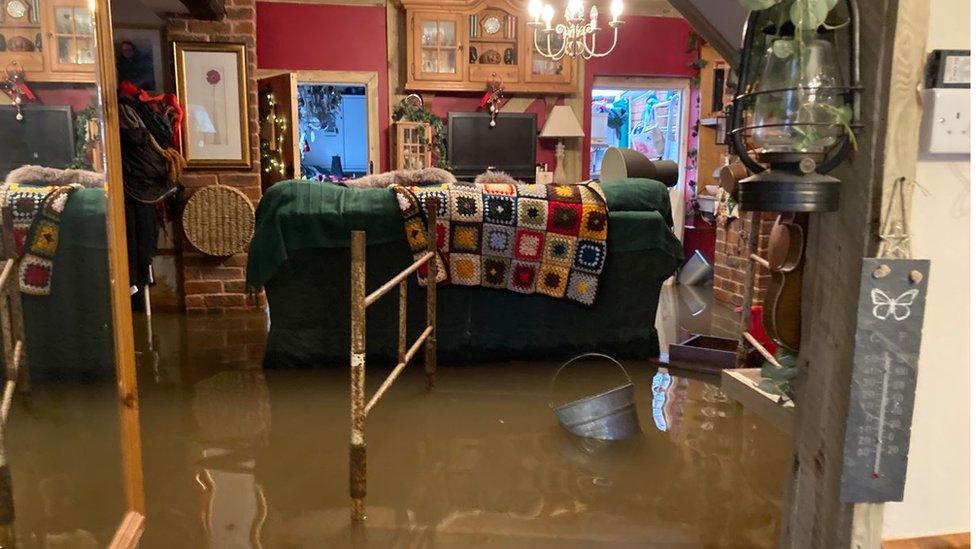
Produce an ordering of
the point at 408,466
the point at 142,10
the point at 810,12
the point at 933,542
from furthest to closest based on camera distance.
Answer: the point at 142,10, the point at 408,466, the point at 933,542, the point at 810,12

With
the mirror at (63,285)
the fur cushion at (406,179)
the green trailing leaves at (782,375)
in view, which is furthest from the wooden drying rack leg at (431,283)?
the green trailing leaves at (782,375)

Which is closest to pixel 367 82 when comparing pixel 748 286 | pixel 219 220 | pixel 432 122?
pixel 432 122

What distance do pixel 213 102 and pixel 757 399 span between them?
13.8 feet

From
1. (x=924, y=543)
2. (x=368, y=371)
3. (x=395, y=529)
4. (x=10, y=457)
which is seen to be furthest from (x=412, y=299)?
(x=924, y=543)

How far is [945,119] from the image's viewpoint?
871 millimetres

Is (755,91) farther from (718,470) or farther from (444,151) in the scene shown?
(444,151)

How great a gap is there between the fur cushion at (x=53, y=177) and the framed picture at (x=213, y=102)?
3303mm

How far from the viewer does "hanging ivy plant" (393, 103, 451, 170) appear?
19.3ft

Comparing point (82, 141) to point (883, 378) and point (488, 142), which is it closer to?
point (883, 378)

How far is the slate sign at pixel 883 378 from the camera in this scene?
2.85 ft

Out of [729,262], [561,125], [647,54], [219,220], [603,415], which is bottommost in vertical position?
[603,415]

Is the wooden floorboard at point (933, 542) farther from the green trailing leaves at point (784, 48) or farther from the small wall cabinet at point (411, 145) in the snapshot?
the small wall cabinet at point (411, 145)

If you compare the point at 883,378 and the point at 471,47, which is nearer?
the point at 883,378

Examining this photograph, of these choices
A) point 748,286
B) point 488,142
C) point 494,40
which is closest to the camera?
point 748,286
